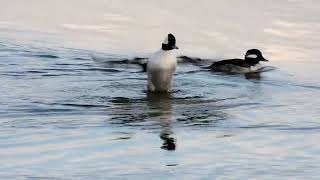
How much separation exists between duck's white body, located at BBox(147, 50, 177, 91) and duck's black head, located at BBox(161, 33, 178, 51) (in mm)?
81

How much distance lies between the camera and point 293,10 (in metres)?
20.5

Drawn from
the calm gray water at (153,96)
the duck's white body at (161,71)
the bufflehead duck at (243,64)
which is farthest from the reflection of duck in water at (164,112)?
the bufflehead duck at (243,64)

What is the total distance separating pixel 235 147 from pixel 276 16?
11.5 m

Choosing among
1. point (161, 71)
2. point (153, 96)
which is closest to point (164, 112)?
point (153, 96)

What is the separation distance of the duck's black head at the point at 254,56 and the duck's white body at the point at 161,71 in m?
2.70

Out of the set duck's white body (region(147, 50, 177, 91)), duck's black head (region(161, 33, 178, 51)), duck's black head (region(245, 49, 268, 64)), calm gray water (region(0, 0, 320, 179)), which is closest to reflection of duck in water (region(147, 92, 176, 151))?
calm gray water (region(0, 0, 320, 179))

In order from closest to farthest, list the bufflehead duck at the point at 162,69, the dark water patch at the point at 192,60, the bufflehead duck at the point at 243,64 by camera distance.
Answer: the bufflehead duck at the point at 162,69 < the bufflehead duck at the point at 243,64 < the dark water patch at the point at 192,60

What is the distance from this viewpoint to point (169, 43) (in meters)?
13.2

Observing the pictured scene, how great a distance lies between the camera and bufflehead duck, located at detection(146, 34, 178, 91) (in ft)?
43.5

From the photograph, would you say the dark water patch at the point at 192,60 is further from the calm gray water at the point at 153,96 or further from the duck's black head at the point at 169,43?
the duck's black head at the point at 169,43

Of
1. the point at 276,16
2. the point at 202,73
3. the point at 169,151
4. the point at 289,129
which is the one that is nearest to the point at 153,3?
the point at 276,16

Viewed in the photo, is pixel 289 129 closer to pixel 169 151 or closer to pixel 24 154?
pixel 169 151

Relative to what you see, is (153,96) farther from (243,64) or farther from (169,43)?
(243,64)

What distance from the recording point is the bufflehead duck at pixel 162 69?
13.3m
